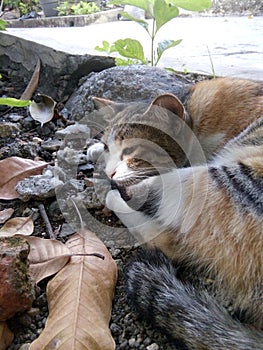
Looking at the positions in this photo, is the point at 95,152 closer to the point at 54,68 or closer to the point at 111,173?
the point at 111,173

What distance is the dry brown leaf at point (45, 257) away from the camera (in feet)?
4.54

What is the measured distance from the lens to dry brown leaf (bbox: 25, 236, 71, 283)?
1383 mm

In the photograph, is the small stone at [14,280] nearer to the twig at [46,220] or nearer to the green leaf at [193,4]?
the twig at [46,220]

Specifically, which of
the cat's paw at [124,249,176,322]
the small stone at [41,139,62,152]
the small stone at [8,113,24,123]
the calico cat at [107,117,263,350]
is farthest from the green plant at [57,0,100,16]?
the cat's paw at [124,249,176,322]

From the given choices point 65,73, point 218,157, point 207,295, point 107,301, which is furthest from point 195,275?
point 65,73

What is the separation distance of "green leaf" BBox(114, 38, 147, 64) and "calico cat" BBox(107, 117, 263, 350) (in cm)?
112

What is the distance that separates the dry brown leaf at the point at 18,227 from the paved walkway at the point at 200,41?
164cm

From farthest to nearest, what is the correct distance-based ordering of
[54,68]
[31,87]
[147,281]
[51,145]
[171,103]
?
[54,68], [31,87], [51,145], [171,103], [147,281]

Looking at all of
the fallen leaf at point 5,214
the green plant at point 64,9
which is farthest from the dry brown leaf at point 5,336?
the green plant at point 64,9

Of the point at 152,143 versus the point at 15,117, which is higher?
the point at 152,143

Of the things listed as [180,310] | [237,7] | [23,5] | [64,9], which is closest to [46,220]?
[180,310]

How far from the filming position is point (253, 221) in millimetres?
1382

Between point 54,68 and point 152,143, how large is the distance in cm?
140

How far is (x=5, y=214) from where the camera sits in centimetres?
169
